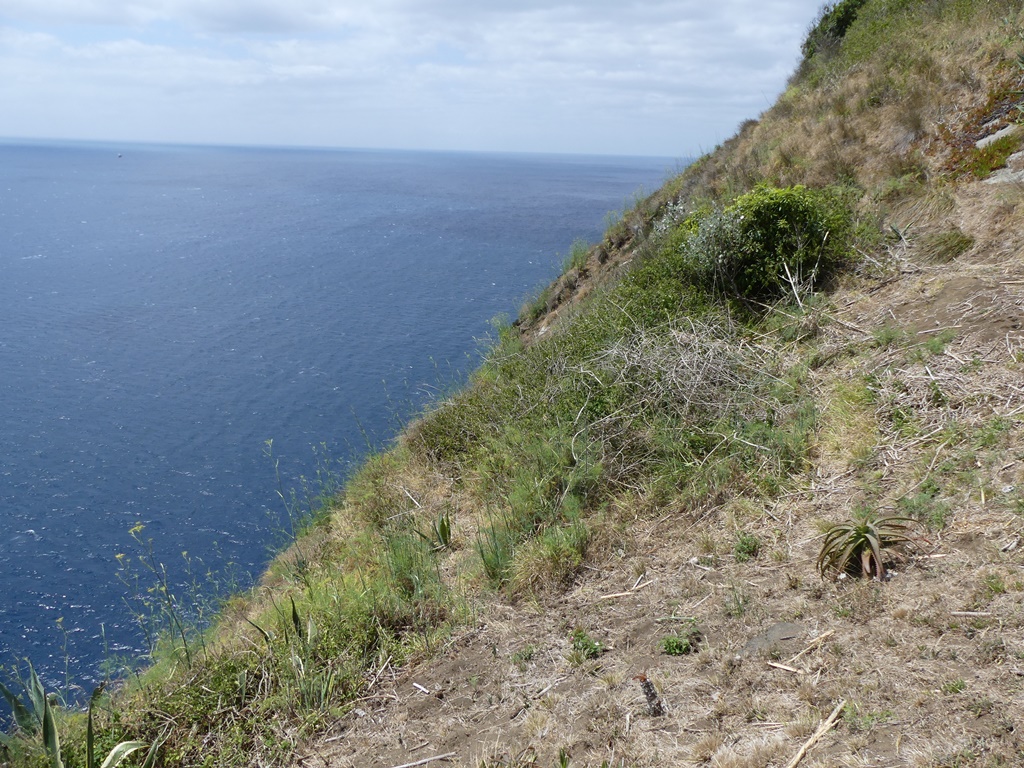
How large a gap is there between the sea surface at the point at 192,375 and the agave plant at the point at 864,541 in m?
6.12

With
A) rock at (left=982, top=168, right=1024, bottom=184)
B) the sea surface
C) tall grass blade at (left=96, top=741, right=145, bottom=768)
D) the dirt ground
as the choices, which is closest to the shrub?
the sea surface

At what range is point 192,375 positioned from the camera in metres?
21.2

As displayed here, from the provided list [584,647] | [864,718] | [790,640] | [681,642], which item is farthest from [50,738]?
[864,718]

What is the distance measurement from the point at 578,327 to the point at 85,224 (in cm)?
5365

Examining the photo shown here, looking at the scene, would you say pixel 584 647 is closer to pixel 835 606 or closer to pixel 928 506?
pixel 835 606

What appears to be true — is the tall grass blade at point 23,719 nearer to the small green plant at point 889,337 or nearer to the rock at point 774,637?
the rock at point 774,637

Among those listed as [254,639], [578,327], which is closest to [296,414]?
[578,327]

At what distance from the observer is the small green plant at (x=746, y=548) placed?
17.4ft

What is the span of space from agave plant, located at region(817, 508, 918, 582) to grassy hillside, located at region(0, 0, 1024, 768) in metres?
0.03

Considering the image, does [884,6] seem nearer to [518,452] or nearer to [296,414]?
[518,452]

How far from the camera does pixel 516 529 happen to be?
681cm

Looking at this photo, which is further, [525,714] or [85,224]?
[85,224]

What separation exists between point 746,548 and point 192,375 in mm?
19802

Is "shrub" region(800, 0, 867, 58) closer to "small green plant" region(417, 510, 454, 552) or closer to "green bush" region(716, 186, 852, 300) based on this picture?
"green bush" region(716, 186, 852, 300)
